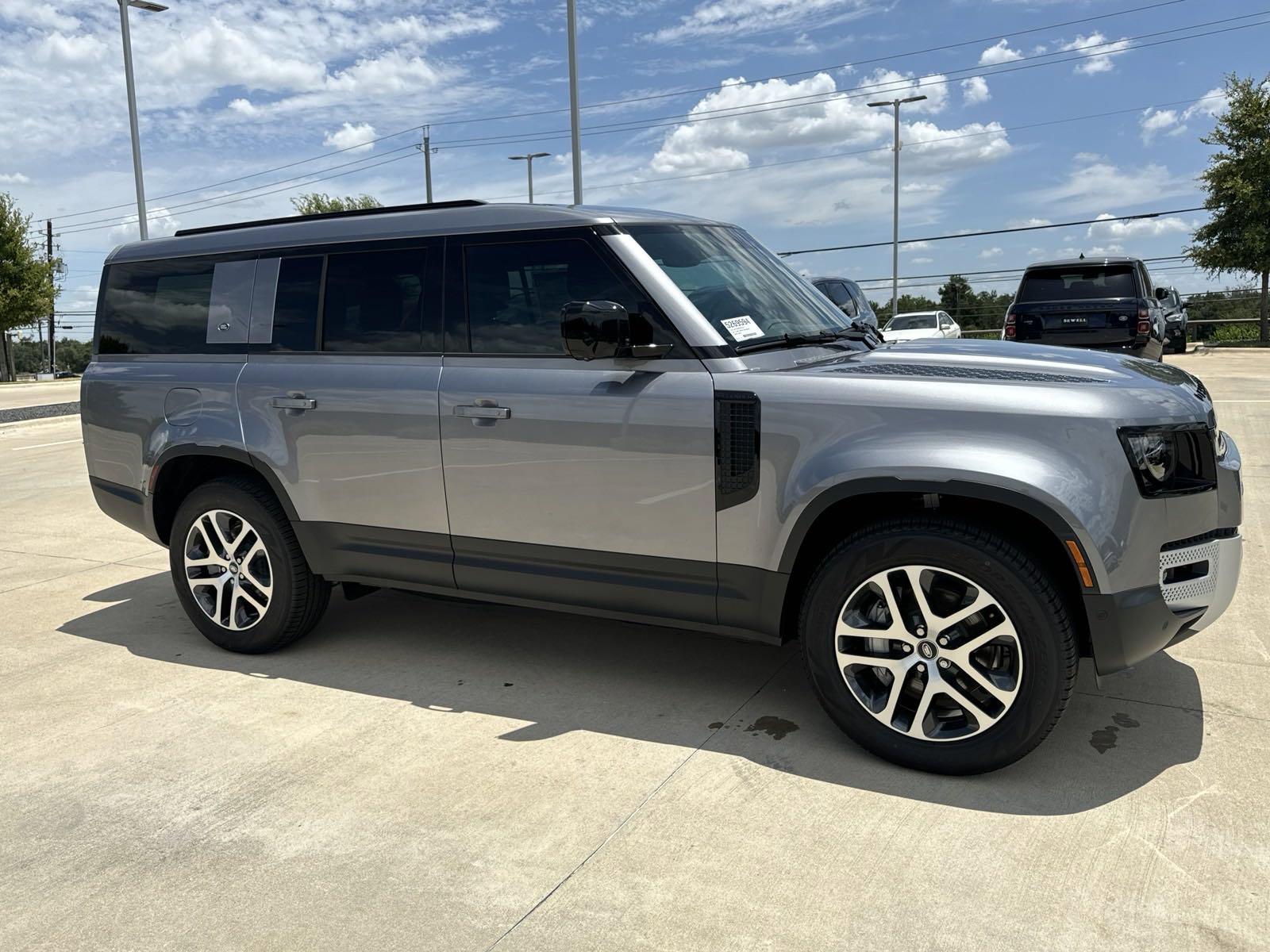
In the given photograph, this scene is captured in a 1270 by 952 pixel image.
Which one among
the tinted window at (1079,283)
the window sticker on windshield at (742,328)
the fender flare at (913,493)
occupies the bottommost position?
the fender flare at (913,493)

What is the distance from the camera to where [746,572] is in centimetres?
369

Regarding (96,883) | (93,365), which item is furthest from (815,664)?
(93,365)

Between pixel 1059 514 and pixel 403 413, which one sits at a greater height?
pixel 403 413

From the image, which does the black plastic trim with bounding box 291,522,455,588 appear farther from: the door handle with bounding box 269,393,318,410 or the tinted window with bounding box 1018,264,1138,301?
the tinted window with bounding box 1018,264,1138,301

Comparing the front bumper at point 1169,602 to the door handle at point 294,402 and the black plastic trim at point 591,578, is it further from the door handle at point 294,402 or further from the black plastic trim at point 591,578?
the door handle at point 294,402

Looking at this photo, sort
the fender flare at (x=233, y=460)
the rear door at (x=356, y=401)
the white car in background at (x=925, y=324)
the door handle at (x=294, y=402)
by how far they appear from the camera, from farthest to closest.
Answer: the white car in background at (x=925, y=324)
the fender flare at (x=233, y=460)
the door handle at (x=294, y=402)
the rear door at (x=356, y=401)

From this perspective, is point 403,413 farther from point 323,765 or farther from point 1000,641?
point 1000,641

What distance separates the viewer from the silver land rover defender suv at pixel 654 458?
128 inches

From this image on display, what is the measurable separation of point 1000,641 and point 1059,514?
450 mm

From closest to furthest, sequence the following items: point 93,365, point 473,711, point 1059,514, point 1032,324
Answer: point 1059,514
point 473,711
point 93,365
point 1032,324

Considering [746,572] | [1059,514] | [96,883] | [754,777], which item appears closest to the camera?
[96,883]


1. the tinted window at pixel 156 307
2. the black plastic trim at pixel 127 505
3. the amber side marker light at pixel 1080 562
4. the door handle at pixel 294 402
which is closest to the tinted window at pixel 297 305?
the door handle at pixel 294 402

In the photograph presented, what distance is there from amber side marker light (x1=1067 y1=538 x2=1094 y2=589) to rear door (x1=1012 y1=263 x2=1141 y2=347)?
30.6 ft

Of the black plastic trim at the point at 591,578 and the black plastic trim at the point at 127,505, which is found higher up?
the black plastic trim at the point at 127,505
